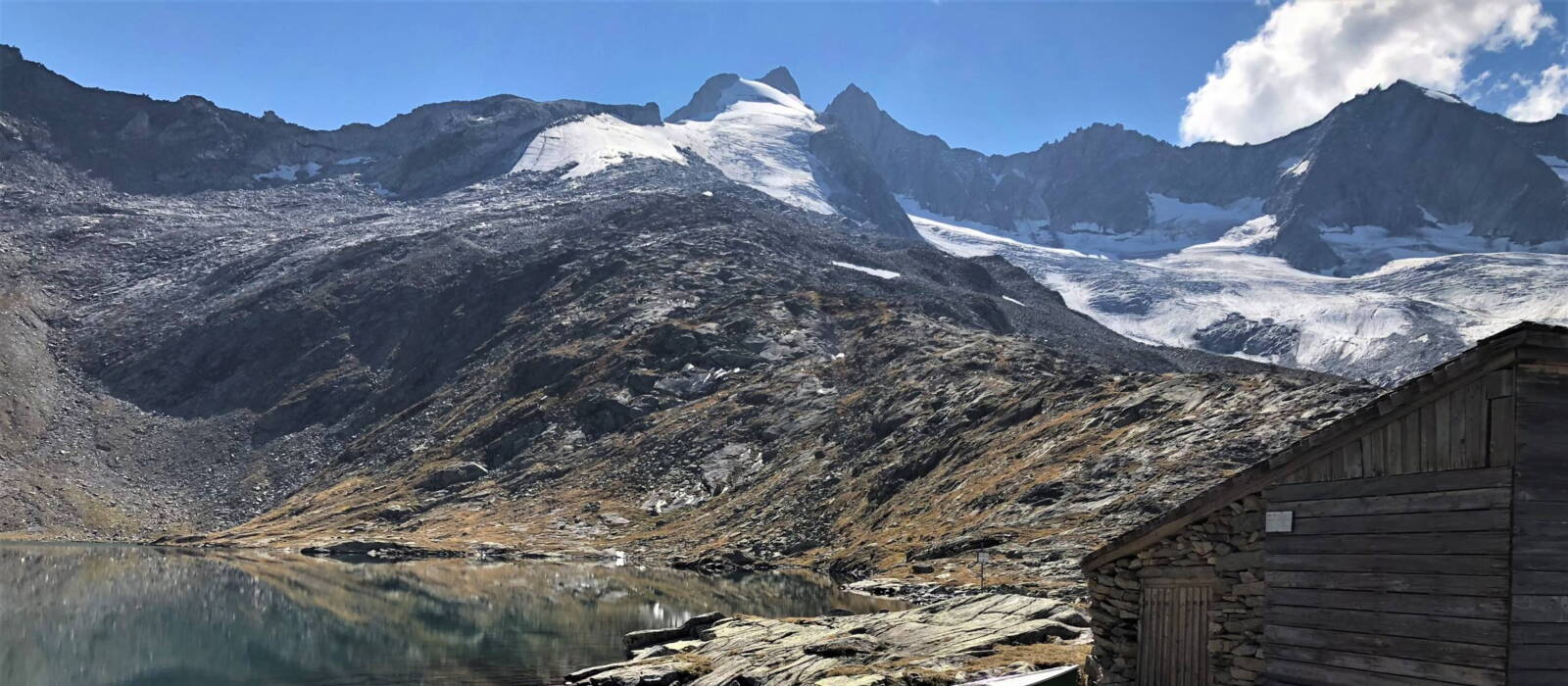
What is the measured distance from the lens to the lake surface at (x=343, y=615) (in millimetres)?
45250

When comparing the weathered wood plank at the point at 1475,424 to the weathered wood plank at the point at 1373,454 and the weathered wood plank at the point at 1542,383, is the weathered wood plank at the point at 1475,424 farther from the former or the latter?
the weathered wood plank at the point at 1373,454

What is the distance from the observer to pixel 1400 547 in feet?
60.4

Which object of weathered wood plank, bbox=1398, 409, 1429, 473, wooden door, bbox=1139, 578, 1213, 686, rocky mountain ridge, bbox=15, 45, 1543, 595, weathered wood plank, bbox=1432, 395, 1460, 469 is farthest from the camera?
rocky mountain ridge, bbox=15, 45, 1543, 595

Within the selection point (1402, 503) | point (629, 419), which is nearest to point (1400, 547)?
point (1402, 503)

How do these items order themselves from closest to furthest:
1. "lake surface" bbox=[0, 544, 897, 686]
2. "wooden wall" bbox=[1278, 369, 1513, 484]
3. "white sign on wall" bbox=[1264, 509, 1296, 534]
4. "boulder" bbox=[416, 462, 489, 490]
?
"wooden wall" bbox=[1278, 369, 1513, 484] → "white sign on wall" bbox=[1264, 509, 1296, 534] → "lake surface" bbox=[0, 544, 897, 686] → "boulder" bbox=[416, 462, 489, 490]

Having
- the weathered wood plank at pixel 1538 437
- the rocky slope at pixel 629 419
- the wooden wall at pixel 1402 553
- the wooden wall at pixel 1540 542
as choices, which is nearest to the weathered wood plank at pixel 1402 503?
the wooden wall at pixel 1402 553

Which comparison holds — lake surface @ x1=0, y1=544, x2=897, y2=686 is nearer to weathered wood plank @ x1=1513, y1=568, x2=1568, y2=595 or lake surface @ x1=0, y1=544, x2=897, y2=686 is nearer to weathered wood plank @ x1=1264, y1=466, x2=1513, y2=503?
weathered wood plank @ x1=1264, y1=466, x2=1513, y2=503

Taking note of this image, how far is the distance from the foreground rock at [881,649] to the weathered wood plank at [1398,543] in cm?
934

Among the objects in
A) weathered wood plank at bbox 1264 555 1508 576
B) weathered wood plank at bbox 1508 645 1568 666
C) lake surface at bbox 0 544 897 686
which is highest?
weathered wood plank at bbox 1264 555 1508 576

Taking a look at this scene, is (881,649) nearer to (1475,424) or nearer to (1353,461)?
(1353,461)

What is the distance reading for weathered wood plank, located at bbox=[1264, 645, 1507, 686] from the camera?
17.0m

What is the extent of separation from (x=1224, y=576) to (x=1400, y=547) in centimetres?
390

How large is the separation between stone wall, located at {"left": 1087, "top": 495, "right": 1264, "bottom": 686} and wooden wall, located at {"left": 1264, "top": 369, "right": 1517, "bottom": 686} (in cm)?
33

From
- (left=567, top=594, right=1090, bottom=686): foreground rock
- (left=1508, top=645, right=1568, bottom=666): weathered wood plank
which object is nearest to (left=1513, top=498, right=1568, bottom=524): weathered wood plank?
(left=1508, top=645, right=1568, bottom=666): weathered wood plank
